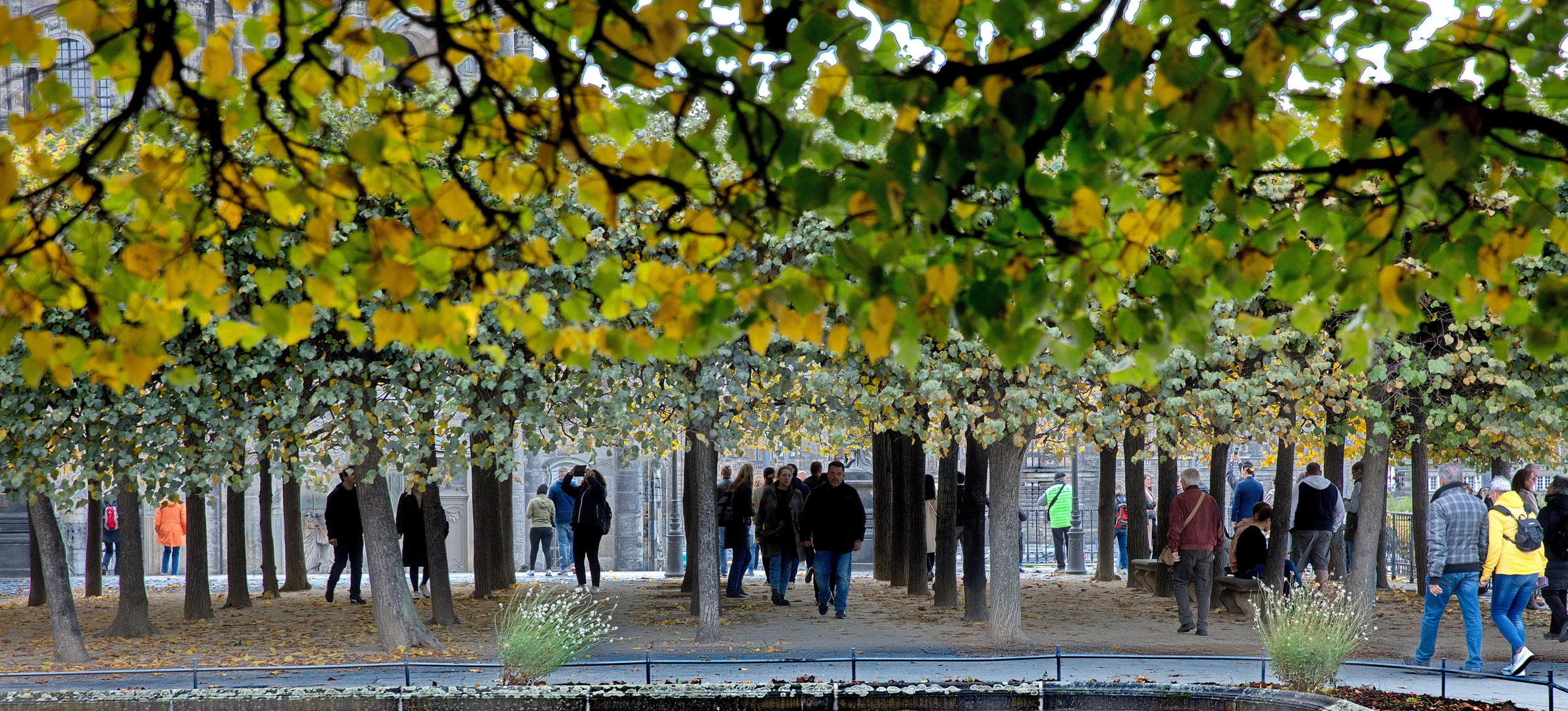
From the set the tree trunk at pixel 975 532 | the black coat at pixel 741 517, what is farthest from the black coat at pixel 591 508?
the tree trunk at pixel 975 532

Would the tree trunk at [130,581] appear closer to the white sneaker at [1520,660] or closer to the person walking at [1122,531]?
the white sneaker at [1520,660]

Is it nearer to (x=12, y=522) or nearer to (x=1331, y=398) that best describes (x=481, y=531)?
(x=1331, y=398)

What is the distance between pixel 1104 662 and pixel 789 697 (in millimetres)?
4393

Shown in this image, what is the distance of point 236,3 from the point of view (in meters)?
3.53

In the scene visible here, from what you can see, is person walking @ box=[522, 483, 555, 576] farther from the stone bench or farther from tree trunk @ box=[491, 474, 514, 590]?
the stone bench

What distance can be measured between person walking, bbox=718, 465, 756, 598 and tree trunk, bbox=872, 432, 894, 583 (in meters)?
2.19

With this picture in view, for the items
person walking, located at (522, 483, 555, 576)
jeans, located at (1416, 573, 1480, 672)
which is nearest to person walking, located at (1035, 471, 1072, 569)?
person walking, located at (522, 483, 555, 576)

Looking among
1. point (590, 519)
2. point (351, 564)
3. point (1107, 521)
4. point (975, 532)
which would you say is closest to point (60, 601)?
point (351, 564)

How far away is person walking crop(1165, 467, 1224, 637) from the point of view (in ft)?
43.1

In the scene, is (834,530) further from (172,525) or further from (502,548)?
(172,525)

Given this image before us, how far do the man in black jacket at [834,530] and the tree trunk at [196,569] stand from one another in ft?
24.2

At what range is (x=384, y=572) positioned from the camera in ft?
42.1

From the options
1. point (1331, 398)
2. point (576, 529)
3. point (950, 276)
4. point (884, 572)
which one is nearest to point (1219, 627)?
point (1331, 398)

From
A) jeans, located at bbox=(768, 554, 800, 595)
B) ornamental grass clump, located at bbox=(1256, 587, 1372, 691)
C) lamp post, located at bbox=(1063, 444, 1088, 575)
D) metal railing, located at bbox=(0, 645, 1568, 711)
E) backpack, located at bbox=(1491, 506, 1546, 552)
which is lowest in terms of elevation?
lamp post, located at bbox=(1063, 444, 1088, 575)
